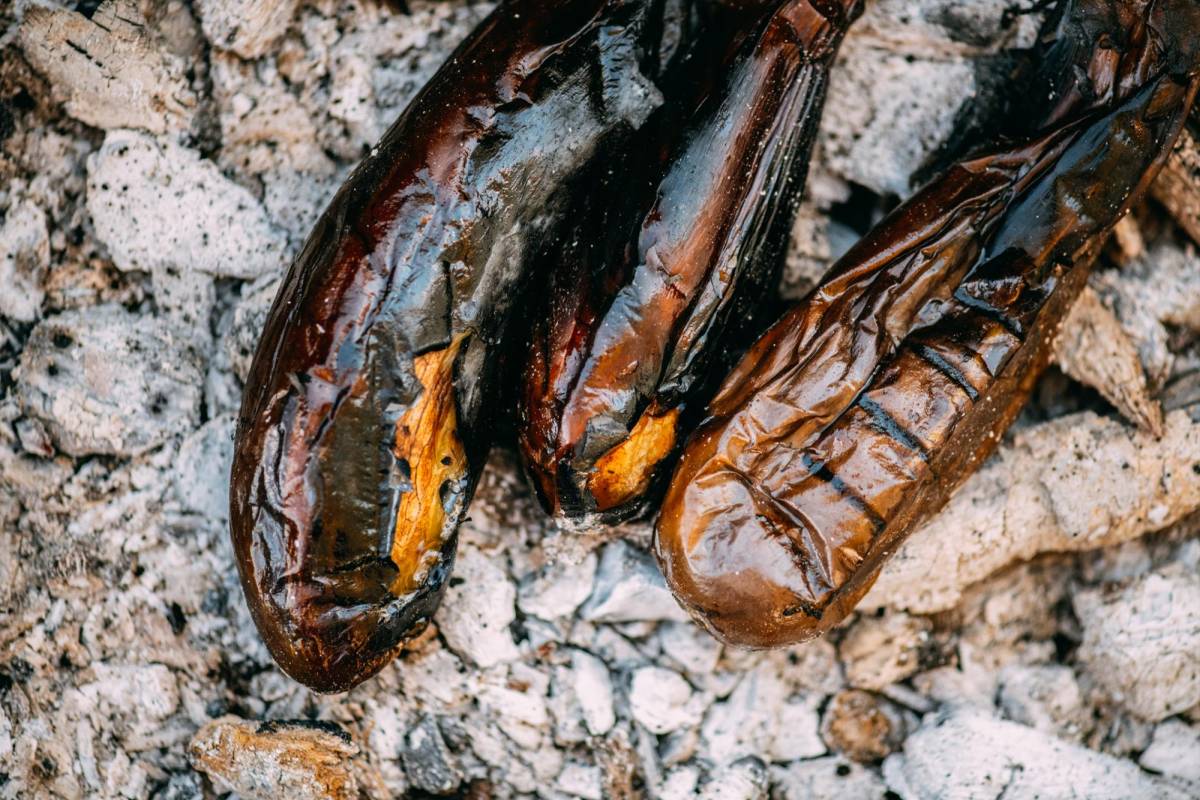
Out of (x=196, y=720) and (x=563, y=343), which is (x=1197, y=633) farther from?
(x=196, y=720)

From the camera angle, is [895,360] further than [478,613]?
No

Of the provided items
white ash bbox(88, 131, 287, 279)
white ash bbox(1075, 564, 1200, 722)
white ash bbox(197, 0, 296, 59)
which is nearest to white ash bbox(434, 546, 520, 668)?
white ash bbox(88, 131, 287, 279)

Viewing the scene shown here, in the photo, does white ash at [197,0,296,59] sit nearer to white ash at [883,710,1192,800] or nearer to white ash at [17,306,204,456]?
white ash at [17,306,204,456]

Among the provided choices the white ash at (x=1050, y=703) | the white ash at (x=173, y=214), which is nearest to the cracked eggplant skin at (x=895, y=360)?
the white ash at (x=1050, y=703)

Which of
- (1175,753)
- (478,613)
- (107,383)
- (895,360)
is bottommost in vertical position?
(1175,753)

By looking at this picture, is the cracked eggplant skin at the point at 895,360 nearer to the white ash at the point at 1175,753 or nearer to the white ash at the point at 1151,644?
the white ash at the point at 1151,644

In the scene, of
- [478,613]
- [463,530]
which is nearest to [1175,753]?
[478,613]

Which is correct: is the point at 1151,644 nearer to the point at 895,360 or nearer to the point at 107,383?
the point at 895,360

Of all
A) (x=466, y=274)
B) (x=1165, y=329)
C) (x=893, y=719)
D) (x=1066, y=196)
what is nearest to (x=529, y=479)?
(x=466, y=274)

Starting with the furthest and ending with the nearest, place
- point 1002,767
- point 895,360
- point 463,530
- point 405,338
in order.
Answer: point 463,530, point 1002,767, point 895,360, point 405,338
